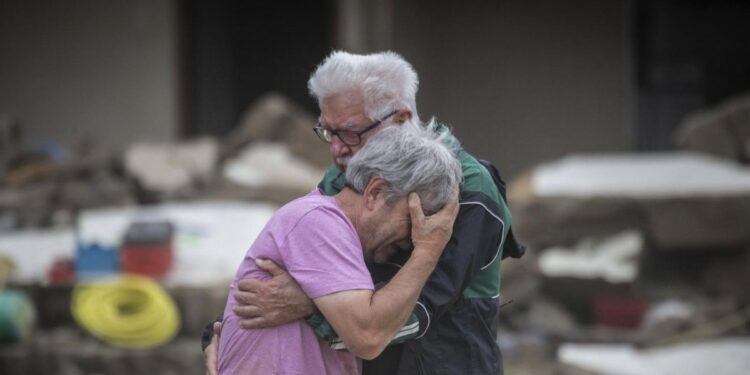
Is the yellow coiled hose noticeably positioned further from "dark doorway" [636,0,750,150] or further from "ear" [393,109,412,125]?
"dark doorway" [636,0,750,150]

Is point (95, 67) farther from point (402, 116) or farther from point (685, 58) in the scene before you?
point (402, 116)

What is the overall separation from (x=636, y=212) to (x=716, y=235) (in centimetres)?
57

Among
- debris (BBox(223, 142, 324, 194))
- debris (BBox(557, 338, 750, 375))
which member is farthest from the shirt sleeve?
debris (BBox(223, 142, 324, 194))

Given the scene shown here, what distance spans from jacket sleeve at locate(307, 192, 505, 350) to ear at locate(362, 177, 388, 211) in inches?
7.8

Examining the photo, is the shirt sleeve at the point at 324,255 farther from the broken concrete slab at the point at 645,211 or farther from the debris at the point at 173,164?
the debris at the point at 173,164

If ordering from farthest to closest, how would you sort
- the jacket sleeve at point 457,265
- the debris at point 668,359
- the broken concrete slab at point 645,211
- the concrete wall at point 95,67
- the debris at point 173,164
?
the concrete wall at point 95,67, the debris at point 173,164, the broken concrete slab at point 645,211, the debris at point 668,359, the jacket sleeve at point 457,265

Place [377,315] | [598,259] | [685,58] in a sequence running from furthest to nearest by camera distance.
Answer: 1. [685,58]
2. [598,259]
3. [377,315]

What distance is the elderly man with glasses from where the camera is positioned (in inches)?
120

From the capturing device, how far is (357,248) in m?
3.01

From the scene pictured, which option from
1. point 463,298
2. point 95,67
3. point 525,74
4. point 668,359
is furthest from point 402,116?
point 95,67

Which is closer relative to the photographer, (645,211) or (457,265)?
(457,265)

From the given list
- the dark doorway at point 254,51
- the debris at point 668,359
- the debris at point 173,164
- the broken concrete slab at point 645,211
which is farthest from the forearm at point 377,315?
the dark doorway at point 254,51

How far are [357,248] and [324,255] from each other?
3.4 inches

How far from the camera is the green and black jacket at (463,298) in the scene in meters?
3.10
